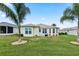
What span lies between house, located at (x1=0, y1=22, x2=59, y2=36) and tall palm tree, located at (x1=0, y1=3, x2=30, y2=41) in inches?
3.1

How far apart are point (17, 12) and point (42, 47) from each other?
0.60 m

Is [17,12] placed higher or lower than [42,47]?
higher

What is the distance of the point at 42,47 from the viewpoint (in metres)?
4.56

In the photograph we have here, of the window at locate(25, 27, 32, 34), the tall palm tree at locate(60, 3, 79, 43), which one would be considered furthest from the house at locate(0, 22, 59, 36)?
the tall palm tree at locate(60, 3, 79, 43)

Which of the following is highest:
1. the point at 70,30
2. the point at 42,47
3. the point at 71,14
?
the point at 71,14

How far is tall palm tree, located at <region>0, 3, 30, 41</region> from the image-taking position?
455cm

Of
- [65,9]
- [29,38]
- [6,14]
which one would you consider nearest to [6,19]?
[6,14]

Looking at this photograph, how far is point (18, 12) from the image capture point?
15.0ft

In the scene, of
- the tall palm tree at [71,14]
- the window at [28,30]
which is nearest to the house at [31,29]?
the window at [28,30]

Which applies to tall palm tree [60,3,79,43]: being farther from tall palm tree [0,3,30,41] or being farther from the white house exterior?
tall palm tree [0,3,30,41]

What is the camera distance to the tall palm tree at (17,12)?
4547 millimetres

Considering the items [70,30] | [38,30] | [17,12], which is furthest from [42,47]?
[17,12]

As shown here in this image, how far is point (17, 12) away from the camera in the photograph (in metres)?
4.57

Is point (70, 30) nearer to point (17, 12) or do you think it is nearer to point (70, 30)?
point (70, 30)
